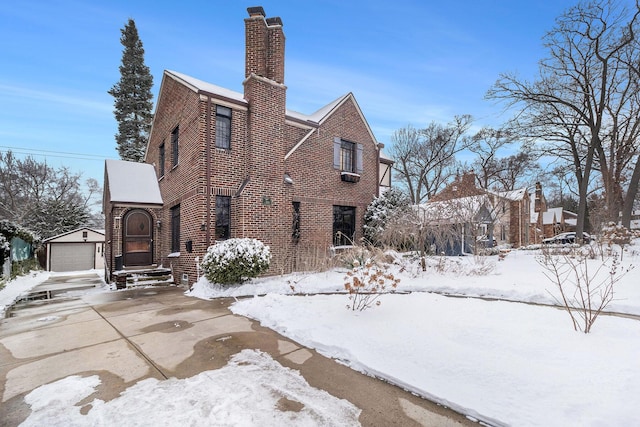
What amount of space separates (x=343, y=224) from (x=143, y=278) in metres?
7.79

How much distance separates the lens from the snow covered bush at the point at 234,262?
747cm

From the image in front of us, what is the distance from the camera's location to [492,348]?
3.13 m

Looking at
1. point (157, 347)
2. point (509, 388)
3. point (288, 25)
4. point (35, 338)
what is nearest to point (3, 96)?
point (288, 25)

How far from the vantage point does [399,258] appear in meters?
8.56

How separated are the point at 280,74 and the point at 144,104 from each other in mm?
23012

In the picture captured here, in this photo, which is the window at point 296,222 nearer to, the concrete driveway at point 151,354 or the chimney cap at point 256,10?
the concrete driveway at point 151,354

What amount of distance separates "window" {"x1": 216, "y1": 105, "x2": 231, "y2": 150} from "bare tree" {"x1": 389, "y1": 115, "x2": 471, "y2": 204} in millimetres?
21494

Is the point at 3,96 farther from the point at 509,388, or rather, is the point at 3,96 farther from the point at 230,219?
the point at 509,388

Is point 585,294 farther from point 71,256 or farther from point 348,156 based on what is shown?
point 71,256

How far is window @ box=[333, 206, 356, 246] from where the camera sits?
12.0m

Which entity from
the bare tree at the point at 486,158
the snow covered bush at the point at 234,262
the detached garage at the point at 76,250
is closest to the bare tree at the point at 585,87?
the bare tree at the point at 486,158

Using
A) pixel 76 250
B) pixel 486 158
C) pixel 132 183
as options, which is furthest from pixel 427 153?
pixel 76 250

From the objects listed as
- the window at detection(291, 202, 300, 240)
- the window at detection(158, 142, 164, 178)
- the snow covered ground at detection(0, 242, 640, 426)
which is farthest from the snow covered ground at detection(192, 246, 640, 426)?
the window at detection(158, 142, 164, 178)

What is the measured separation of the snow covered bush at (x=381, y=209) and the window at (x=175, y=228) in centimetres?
754
